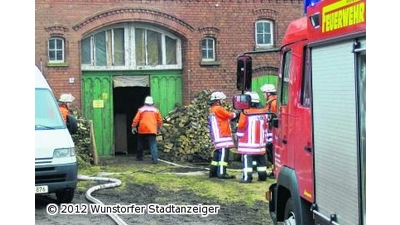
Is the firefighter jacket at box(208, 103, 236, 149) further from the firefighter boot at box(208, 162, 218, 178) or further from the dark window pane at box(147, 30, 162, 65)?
the dark window pane at box(147, 30, 162, 65)

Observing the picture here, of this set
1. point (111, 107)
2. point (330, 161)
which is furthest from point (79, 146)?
point (330, 161)

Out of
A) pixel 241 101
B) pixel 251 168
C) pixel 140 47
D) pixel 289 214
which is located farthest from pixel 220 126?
pixel 289 214

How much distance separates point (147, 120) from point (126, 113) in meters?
1.81

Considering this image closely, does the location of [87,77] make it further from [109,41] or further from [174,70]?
[174,70]

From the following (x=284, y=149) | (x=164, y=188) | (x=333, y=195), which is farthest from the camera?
(x=164, y=188)

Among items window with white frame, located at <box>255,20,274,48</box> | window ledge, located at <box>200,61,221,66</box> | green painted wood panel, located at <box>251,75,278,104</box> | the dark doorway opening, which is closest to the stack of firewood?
window ledge, located at <box>200,61,221,66</box>

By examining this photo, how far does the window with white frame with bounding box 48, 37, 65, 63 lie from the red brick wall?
118mm

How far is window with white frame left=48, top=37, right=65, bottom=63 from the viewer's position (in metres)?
14.7

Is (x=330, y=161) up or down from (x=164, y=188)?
up

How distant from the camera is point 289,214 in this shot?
6285 millimetres

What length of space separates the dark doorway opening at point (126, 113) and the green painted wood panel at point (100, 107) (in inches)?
11.0

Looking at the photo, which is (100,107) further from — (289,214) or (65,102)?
(289,214)

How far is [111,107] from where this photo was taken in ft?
52.1

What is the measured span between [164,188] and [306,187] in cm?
571
